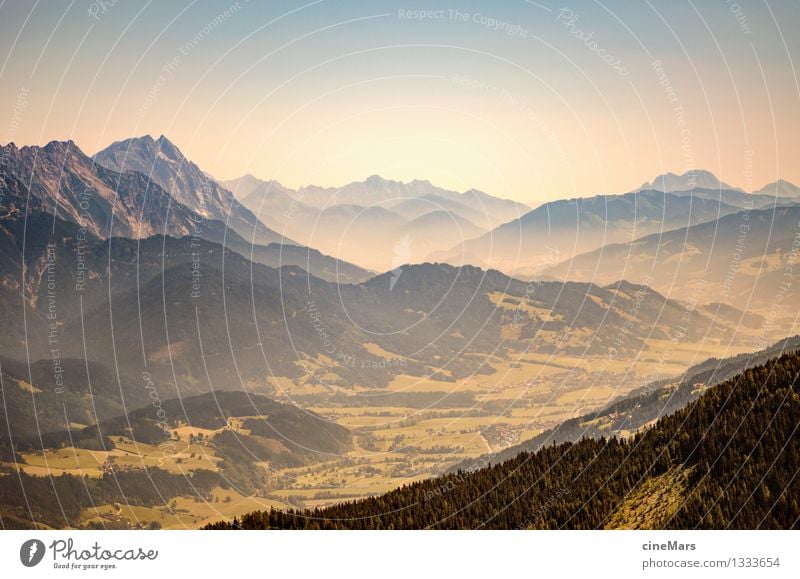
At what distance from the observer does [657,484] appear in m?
79.8

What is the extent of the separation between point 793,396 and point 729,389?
352 inches

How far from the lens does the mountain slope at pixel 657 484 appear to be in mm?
74375

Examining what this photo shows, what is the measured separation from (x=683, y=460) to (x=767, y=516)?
9.94m

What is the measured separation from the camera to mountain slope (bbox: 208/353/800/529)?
74375mm

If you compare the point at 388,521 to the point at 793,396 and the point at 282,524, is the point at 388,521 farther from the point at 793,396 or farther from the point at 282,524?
the point at 793,396
